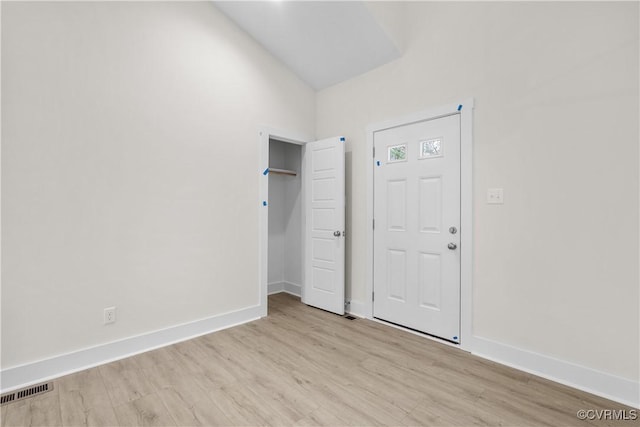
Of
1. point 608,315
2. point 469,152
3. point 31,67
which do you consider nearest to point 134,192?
point 31,67

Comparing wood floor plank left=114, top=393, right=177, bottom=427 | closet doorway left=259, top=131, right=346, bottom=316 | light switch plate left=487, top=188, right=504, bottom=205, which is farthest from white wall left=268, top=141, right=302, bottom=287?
wood floor plank left=114, top=393, right=177, bottom=427

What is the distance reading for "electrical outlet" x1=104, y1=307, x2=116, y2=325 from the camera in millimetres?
2389

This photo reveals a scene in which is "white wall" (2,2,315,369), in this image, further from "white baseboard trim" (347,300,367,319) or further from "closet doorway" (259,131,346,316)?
"white baseboard trim" (347,300,367,319)

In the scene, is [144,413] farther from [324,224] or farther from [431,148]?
[431,148]

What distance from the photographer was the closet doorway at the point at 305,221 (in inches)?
136

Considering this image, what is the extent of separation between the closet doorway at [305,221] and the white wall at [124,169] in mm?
452

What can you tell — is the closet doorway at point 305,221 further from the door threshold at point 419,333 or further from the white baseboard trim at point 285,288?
the door threshold at point 419,333

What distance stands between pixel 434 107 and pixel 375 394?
2.44 m

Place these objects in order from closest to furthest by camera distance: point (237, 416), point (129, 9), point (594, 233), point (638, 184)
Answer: point (237, 416) < point (638, 184) < point (594, 233) < point (129, 9)

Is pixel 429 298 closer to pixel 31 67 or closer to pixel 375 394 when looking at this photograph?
pixel 375 394

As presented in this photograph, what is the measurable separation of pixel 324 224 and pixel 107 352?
7.76 ft

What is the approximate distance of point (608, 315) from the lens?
1.97 meters

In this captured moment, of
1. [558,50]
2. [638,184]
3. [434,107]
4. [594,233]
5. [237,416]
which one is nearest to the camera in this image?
[237,416]

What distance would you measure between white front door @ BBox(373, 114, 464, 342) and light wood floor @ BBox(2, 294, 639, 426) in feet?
1.24
